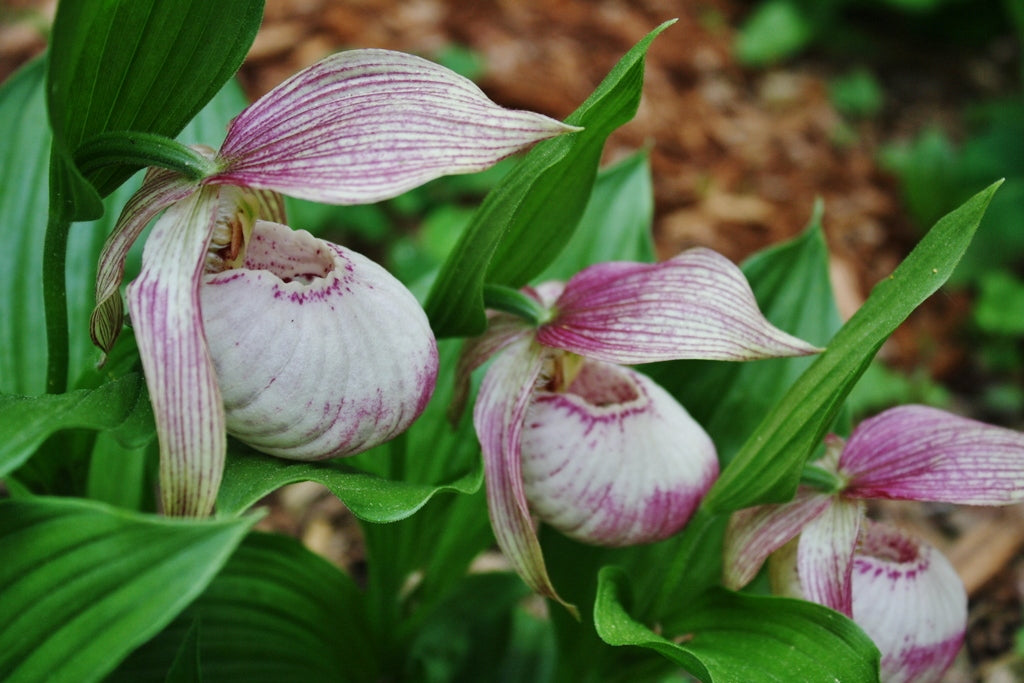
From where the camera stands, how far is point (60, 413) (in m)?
0.78

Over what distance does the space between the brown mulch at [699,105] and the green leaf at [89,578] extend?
2007 mm

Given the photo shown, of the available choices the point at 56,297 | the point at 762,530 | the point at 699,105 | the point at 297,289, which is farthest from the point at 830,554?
the point at 699,105

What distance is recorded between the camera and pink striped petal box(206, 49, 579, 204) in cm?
77

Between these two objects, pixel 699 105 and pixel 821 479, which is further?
pixel 699 105

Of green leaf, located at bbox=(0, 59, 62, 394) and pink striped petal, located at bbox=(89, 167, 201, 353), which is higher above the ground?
pink striped petal, located at bbox=(89, 167, 201, 353)

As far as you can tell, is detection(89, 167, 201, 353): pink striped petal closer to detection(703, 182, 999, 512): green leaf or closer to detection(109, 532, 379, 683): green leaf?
detection(109, 532, 379, 683): green leaf

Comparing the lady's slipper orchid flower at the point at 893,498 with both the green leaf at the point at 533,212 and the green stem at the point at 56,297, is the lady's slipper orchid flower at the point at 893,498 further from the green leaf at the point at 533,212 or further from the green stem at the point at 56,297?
the green stem at the point at 56,297

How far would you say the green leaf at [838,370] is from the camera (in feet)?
2.80

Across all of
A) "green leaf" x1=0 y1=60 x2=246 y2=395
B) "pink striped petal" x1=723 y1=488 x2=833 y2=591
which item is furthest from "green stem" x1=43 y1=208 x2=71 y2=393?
"pink striped petal" x1=723 y1=488 x2=833 y2=591

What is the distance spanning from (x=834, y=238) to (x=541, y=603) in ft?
4.66

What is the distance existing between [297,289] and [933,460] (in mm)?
662

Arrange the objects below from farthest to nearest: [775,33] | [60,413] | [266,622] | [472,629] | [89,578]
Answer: [775,33] → [472,629] → [266,622] → [60,413] → [89,578]

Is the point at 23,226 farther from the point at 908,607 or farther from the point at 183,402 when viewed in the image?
the point at 908,607

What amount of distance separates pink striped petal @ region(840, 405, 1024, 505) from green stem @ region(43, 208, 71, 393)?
82 cm
